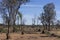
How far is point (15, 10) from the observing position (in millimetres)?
34406

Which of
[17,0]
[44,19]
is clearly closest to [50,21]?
[44,19]

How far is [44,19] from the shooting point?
69.1 meters

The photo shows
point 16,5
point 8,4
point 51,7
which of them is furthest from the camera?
point 51,7

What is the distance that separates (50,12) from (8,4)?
126 ft

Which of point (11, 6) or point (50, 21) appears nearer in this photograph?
point (11, 6)

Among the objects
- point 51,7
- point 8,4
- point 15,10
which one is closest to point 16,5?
point 15,10

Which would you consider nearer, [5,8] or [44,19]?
[5,8]

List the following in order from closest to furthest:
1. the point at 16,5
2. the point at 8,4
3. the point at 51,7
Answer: the point at 8,4, the point at 16,5, the point at 51,7

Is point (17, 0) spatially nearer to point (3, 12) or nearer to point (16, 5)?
point (16, 5)

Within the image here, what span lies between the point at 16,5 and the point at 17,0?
1.01 metres

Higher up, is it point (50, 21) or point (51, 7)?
point (51, 7)

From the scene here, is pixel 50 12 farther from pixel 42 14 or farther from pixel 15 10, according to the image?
→ pixel 15 10

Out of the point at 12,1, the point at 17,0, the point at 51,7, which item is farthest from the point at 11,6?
the point at 51,7

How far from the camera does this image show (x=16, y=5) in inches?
1336
